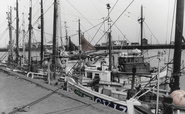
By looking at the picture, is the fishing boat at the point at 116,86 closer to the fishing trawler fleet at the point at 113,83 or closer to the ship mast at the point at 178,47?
the fishing trawler fleet at the point at 113,83

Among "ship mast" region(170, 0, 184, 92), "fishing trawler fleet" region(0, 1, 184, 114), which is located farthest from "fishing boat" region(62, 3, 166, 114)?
"ship mast" region(170, 0, 184, 92)

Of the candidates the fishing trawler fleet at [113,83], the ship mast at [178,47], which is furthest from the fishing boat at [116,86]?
the ship mast at [178,47]

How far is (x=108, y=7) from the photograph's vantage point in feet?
60.1

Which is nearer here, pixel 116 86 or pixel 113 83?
pixel 113 83

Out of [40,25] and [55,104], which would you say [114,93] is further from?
[40,25]

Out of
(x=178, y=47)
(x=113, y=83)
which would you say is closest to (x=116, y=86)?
(x=113, y=83)

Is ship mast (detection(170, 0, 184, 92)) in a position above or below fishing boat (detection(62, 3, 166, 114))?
above

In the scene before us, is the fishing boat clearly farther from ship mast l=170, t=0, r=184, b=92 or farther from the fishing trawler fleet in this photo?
ship mast l=170, t=0, r=184, b=92

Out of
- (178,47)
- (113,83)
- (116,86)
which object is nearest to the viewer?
(178,47)

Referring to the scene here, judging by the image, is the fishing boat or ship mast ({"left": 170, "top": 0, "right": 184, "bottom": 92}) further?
ship mast ({"left": 170, "top": 0, "right": 184, "bottom": 92})

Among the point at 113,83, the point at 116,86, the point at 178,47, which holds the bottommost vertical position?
the point at 116,86

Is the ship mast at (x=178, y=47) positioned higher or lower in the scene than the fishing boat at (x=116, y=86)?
higher

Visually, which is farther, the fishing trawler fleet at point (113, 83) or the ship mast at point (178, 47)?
the ship mast at point (178, 47)

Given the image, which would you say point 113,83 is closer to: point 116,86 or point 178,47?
point 116,86
